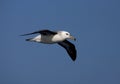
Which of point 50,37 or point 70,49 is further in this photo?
point 70,49

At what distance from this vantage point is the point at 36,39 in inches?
599

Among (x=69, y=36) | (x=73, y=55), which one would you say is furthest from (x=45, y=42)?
(x=73, y=55)

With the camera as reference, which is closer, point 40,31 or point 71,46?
point 40,31

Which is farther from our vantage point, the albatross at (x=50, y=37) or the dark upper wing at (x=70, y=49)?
the dark upper wing at (x=70, y=49)

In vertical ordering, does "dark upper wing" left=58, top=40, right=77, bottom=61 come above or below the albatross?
below

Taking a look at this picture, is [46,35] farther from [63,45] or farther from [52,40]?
[63,45]

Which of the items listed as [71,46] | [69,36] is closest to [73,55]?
[71,46]

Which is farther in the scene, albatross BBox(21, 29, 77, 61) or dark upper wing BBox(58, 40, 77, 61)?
dark upper wing BBox(58, 40, 77, 61)

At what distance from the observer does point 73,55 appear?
62.5 feet

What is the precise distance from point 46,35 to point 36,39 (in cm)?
49

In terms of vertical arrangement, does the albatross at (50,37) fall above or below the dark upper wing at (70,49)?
above

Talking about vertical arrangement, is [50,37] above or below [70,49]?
above

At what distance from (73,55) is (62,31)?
11.6 ft

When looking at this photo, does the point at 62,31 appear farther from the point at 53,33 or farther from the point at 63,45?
the point at 63,45
